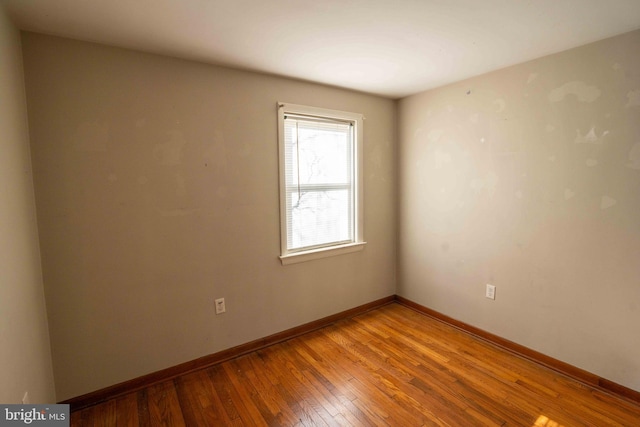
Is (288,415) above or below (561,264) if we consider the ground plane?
below

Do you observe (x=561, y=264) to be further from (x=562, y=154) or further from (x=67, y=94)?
(x=67, y=94)

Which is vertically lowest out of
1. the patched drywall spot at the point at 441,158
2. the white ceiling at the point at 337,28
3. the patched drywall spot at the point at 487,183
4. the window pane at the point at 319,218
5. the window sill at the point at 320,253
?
the window sill at the point at 320,253

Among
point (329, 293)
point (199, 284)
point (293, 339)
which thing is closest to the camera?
point (199, 284)

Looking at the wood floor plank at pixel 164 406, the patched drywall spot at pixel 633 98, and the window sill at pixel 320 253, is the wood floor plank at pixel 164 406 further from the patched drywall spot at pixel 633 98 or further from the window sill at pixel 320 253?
the patched drywall spot at pixel 633 98

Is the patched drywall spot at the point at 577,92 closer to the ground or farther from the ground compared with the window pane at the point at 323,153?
farther from the ground

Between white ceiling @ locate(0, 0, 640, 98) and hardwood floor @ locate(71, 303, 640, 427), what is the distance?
2290mm

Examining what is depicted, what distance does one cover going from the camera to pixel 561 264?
88.3 inches

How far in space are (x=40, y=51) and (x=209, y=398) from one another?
7.68ft

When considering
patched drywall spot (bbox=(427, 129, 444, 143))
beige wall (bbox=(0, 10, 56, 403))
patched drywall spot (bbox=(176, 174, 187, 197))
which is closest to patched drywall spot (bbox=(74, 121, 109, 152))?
beige wall (bbox=(0, 10, 56, 403))

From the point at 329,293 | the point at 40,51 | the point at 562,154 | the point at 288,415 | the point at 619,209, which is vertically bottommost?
the point at 288,415

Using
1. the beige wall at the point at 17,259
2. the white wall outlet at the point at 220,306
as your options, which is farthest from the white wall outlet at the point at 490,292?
the beige wall at the point at 17,259

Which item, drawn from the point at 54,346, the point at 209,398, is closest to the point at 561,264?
the point at 209,398

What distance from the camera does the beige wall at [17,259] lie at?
1.35m

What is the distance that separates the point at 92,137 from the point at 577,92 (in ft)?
10.5
